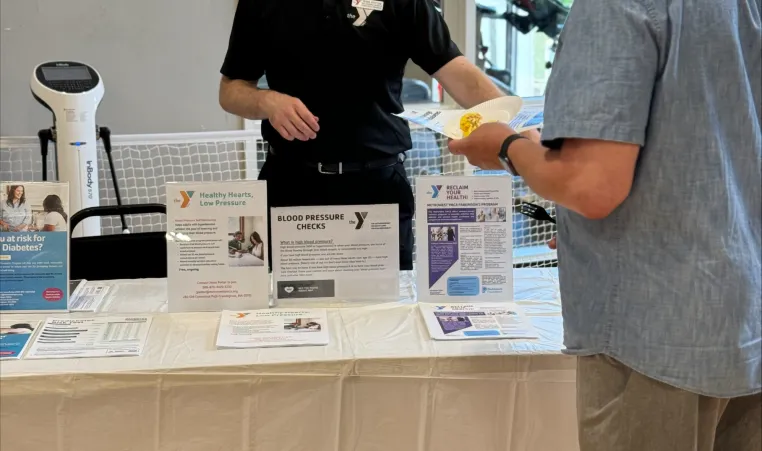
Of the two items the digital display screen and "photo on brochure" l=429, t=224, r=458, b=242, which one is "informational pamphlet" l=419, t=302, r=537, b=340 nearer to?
"photo on brochure" l=429, t=224, r=458, b=242

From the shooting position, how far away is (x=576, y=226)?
1.10 meters

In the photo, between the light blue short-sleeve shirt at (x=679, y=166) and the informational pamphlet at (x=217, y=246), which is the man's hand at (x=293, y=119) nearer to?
the informational pamphlet at (x=217, y=246)

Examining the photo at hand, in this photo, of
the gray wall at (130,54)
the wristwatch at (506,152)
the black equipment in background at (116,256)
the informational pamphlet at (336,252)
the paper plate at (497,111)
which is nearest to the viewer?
the wristwatch at (506,152)

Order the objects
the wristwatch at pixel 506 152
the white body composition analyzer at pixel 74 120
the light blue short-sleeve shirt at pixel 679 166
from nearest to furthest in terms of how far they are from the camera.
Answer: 1. the light blue short-sleeve shirt at pixel 679 166
2. the wristwatch at pixel 506 152
3. the white body composition analyzer at pixel 74 120

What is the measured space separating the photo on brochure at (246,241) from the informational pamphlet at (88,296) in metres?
0.31

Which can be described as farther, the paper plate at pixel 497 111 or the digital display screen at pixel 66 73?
the digital display screen at pixel 66 73

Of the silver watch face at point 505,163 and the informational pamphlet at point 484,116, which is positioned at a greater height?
the informational pamphlet at point 484,116

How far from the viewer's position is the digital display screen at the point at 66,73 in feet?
8.33

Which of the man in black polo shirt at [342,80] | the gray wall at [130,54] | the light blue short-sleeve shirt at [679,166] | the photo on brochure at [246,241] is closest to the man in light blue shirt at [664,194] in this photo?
the light blue short-sleeve shirt at [679,166]

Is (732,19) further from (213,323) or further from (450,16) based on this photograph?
(450,16)

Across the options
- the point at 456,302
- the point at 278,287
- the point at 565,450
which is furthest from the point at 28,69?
the point at 565,450

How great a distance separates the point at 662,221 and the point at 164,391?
86 centimetres

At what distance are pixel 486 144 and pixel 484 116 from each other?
0.29 meters

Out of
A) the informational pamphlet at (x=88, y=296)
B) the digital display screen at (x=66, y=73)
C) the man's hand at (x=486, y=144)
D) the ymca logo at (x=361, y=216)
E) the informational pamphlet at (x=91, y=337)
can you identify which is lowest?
the informational pamphlet at (x=91, y=337)
